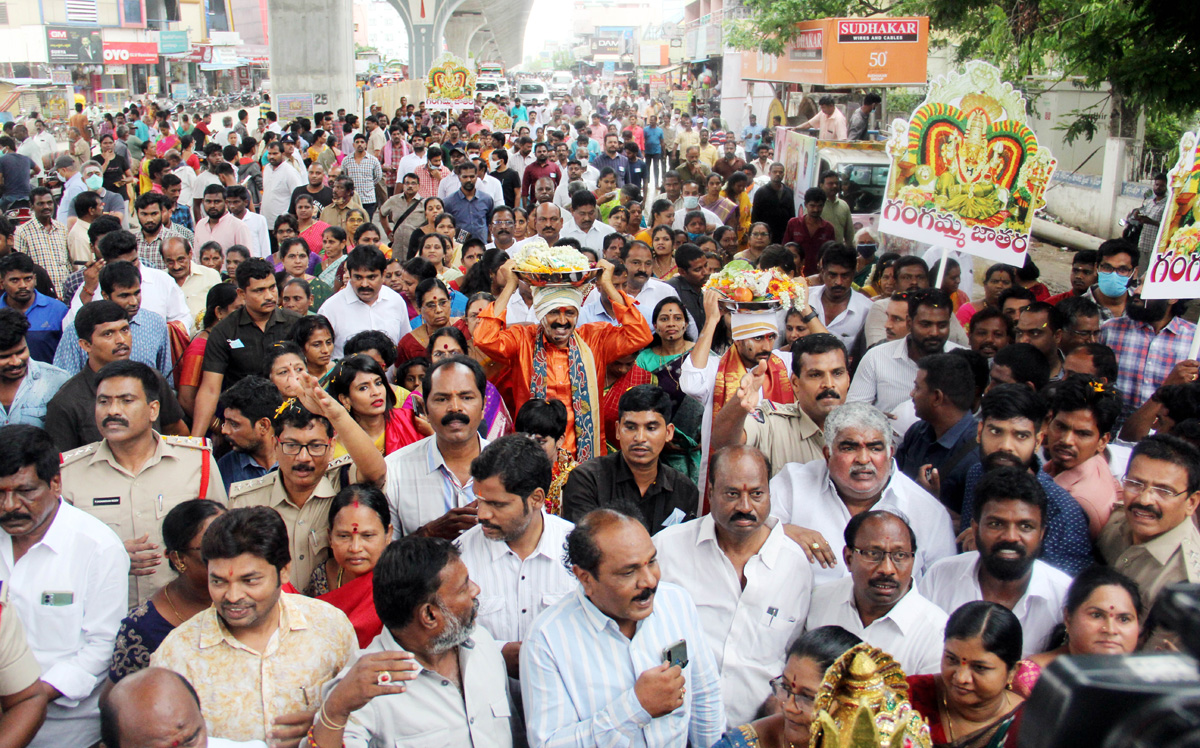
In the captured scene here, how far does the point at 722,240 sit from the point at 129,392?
6403 mm

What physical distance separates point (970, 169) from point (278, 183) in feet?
27.5

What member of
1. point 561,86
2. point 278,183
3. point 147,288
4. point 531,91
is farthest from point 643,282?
point 561,86

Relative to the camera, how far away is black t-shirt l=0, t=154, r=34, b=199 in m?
13.7

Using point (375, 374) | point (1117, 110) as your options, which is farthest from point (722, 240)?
point (1117, 110)

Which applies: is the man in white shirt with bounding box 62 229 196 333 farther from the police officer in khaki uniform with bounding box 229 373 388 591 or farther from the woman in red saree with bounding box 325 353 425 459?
the police officer in khaki uniform with bounding box 229 373 388 591

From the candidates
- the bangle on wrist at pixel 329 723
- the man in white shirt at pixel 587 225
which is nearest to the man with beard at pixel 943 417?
the bangle on wrist at pixel 329 723

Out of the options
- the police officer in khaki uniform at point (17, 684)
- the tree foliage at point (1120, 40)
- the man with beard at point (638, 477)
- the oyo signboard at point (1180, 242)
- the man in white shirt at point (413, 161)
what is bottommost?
the police officer in khaki uniform at point (17, 684)

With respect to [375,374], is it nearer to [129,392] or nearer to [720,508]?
[129,392]

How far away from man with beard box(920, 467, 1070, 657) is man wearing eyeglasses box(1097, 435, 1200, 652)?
1.12ft

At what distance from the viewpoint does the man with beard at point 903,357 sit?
5.62 metres

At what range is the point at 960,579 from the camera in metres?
3.52

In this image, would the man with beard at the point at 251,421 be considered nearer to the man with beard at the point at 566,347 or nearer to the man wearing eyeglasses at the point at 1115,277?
the man with beard at the point at 566,347

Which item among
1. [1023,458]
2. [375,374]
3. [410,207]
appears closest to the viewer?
[1023,458]

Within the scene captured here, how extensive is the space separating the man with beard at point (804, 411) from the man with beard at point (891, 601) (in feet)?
4.15
